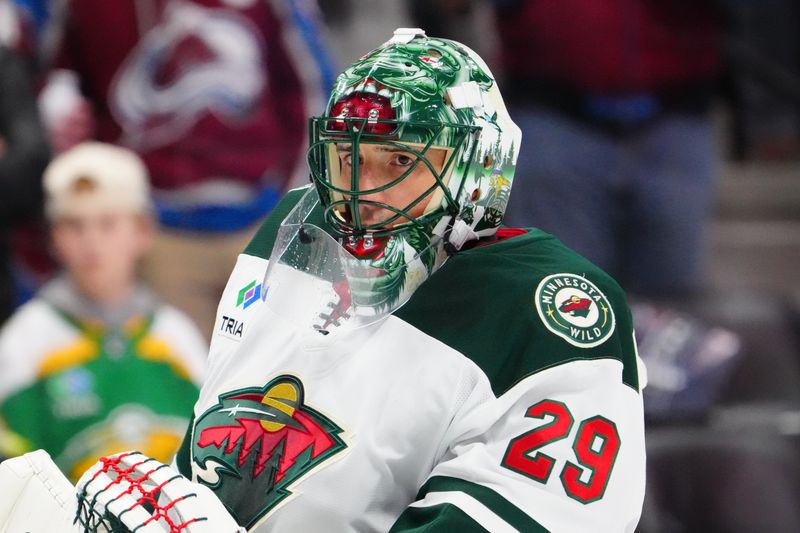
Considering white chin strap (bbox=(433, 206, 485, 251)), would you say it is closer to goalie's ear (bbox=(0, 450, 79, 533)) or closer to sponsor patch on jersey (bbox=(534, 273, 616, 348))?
sponsor patch on jersey (bbox=(534, 273, 616, 348))

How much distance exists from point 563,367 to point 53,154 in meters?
2.75

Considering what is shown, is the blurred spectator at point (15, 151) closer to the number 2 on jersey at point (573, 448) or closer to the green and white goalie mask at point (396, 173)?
the green and white goalie mask at point (396, 173)

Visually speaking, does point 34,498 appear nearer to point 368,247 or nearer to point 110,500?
point 110,500

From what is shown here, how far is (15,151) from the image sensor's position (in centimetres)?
431

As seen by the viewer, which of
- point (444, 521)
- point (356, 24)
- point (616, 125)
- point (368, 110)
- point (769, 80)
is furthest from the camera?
point (769, 80)

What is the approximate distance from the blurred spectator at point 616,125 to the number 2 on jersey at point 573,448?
2.61 metres

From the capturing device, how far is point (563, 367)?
2.16m

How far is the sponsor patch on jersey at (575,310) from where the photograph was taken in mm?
2199

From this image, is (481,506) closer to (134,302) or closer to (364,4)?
(134,302)

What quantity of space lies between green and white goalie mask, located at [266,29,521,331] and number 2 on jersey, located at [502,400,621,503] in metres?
0.30

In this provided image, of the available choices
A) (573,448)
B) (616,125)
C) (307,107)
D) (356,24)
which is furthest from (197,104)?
(573,448)

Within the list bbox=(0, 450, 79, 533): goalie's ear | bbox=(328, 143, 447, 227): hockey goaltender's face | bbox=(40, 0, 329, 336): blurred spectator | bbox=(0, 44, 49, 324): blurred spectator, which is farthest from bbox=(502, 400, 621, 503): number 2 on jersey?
bbox=(40, 0, 329, 336): blurred spectator

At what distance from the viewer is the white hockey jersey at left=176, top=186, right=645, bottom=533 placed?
6.95 feet

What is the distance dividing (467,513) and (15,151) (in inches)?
101
